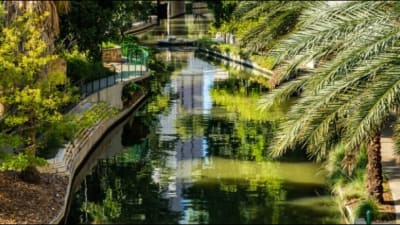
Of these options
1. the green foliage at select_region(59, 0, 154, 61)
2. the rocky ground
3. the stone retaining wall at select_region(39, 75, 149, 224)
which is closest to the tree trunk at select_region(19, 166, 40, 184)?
the rocky ground

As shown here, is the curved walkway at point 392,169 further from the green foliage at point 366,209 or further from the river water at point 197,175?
the river water at point 197,175

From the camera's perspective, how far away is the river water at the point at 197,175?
2014cm

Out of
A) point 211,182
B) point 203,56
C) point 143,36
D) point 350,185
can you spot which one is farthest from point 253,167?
point 143,36

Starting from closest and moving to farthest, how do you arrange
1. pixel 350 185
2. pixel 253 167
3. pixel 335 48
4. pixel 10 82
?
pixel 335 48
pixel 10 82
pixel 350 185
pixel 253 167

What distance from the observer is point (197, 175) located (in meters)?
24.5

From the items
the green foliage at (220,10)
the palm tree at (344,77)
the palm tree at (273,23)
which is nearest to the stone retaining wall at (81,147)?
the palm tree at (273,23)

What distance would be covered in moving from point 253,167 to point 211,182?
2474 mm

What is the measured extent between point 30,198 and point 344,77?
8.79 m

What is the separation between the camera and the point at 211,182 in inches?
926

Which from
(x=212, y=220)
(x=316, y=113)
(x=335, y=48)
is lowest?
(x=212, y=220)

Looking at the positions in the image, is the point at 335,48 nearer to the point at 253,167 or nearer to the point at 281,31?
the point at 281,31

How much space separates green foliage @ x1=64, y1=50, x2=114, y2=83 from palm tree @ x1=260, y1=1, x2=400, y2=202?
1814 cm

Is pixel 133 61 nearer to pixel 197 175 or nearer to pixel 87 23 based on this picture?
pixel 87 23

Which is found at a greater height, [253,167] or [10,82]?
[10,82]
